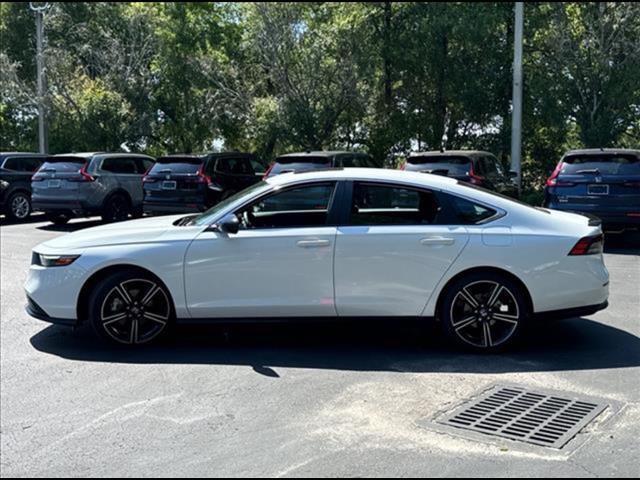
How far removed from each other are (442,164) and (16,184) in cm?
1070

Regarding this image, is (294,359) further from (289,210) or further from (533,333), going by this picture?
(533,333)

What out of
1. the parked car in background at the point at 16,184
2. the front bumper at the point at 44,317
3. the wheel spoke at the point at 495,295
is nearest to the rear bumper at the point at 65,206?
the parked car in background at the point at 16,184

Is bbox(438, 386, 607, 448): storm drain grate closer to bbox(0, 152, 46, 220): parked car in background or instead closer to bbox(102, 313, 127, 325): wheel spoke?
bbox(102, 313, 127, 325): wheel spoke

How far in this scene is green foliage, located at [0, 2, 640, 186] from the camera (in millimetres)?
18766

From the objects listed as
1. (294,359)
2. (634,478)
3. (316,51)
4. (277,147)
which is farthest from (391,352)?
(277,147)

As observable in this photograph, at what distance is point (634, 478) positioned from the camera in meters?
3.82

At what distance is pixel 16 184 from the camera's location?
17.5m

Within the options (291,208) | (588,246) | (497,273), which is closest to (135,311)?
(291,208)

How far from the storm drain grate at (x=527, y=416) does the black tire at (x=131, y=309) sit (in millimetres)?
2781

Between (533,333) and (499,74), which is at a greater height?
(499,74)

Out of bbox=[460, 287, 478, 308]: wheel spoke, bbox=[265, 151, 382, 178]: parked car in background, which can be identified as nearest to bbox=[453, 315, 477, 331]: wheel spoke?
bbox=[460, 287, 478, 308]: wheel spoke

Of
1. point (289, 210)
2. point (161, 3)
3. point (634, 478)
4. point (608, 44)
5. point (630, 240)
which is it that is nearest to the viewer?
point (634, 478)

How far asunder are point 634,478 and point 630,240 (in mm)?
10007

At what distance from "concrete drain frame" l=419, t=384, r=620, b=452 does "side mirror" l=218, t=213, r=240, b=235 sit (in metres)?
2.41
